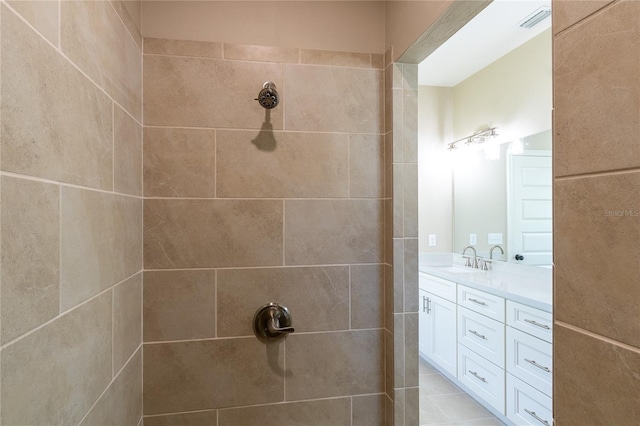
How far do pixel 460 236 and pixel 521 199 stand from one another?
847 millimetres

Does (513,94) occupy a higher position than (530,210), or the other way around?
(513,94)

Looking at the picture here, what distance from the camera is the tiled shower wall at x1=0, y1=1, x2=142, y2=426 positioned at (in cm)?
55

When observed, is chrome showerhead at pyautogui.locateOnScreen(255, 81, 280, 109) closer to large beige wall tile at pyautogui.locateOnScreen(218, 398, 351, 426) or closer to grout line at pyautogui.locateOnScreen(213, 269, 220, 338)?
grout line at pyautogui.locateOnScreen(213, 269, 220, 338)

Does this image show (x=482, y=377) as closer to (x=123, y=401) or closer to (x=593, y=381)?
(x=593, y=381)

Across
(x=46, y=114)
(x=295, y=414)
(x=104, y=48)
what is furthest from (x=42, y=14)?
(x=295, y=414)

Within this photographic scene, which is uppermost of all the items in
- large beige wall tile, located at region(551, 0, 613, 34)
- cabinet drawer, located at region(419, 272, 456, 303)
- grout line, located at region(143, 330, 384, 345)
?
large beige wall tile, located at region(551, 0, 613, 34)

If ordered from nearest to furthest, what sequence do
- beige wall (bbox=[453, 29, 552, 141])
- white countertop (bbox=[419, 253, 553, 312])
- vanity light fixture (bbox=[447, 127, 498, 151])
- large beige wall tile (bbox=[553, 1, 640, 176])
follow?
large beige wall tile (bbox=[553, 1, 640, 176]), white countertop (bbox=[419, 253, 553, 312]), beige wall (bbox=[453, 29, 552, 141]), vanity light fixture (bbox=[447, 127, 498, 151])

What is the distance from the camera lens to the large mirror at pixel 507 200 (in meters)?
2.45

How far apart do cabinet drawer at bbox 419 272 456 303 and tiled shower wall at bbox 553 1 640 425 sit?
225 cm

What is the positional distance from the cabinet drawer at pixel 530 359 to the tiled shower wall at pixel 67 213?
2057mm

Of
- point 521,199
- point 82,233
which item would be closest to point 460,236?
point 521,199

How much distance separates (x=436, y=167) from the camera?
3.48 m

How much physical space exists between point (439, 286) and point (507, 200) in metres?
0.93

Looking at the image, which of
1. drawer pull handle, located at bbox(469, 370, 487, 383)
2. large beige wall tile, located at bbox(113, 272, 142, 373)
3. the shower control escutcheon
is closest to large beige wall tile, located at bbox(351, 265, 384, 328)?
the shower control escutcheon
